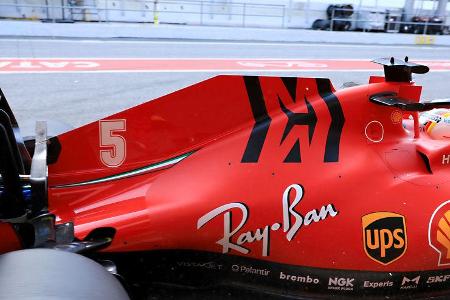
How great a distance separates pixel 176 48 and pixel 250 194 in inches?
452

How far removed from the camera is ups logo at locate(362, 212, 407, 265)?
199cm

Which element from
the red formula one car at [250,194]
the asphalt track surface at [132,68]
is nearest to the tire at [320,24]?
the asphalt track surface at [132,68]

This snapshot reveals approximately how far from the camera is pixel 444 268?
208 centimetres

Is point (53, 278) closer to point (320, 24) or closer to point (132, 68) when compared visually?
point (132, 68)

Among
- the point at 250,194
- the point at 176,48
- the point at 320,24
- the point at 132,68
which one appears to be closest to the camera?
the point at 250,194

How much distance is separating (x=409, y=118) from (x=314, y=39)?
1571cm

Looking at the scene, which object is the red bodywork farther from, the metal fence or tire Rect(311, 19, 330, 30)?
tire Rect(311, 19, 330, 30)

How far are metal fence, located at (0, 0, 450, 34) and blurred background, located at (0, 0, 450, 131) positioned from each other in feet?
0.16

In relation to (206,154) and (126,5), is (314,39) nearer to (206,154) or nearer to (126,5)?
(126,5)

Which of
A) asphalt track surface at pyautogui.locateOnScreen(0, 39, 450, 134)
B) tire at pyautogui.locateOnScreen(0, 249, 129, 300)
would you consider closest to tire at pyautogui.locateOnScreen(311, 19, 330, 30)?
asphalt track surface at pyautogui.locateOnScreen(0, 39, 450, 134)

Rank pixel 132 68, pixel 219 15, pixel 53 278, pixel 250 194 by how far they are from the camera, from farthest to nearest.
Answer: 1. pixel 219 15
2. pixel 132 68
3. pixel 250 194
4. pixel 53 278

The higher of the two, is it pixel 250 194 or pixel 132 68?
pixel 250 194

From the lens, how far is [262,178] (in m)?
2.01

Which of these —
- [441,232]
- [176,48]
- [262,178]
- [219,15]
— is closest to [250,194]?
[262,178]
